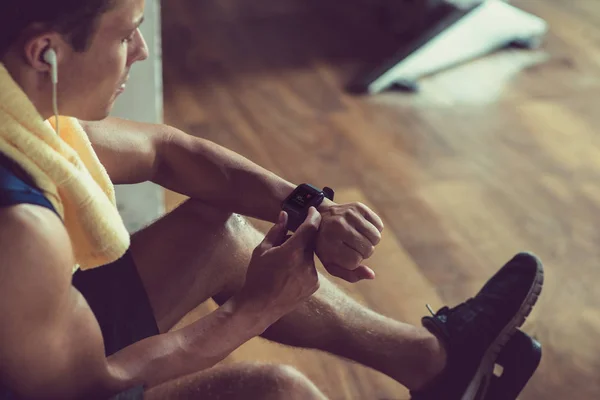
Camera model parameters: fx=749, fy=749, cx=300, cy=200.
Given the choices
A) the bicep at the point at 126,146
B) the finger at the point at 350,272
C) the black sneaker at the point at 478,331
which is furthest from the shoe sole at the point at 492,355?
the bicep at the point at 126,146

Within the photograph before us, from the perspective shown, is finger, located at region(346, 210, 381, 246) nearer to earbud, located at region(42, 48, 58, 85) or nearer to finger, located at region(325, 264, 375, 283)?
finger, located at region(325, 264, 375, 283)

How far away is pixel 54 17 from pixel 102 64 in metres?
0.08

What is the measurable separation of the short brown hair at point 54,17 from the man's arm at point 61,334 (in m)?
0.16

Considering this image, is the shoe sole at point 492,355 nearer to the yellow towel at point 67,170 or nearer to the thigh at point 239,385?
the thigh at point 239,385

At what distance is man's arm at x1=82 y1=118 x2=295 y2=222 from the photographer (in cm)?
110

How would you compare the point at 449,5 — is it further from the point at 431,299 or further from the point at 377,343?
the point at 377,343

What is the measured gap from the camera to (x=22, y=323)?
0.68 metres

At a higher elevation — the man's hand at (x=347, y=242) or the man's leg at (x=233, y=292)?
the man's hand at (x=347, y=242)

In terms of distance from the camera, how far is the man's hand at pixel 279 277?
872 mm

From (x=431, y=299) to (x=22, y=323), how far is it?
0.97 metres

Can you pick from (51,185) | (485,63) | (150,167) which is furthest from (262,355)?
(485,63)

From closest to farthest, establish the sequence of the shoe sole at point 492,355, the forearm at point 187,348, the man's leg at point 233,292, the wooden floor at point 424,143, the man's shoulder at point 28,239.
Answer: the man's shoulder at point 28,239
the forearm at point 187,348
the man's leg at point 233,292
the shoe sole at point 492,355
the wooden floor at point 424,143

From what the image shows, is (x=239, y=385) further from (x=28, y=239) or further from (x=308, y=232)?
(x=28, y=239)

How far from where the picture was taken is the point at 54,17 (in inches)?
26.5
